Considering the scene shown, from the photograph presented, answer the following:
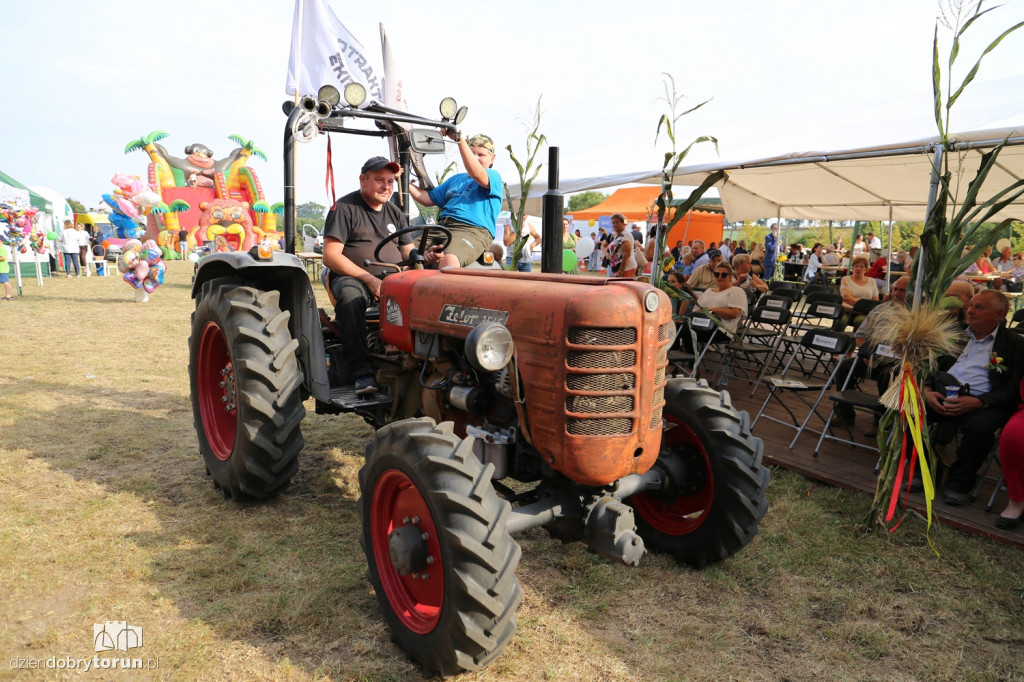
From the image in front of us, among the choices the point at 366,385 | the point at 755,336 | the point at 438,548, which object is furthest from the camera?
the point at 755,336

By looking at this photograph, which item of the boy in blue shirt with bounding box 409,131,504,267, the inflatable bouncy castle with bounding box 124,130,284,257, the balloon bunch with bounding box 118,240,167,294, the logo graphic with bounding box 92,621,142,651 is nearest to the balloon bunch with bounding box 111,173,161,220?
the inflatable bouncy castle with bounding box 124,130,284,257

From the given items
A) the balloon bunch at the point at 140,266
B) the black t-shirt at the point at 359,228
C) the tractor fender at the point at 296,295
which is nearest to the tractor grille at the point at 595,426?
the tractor fender at the point at 296,295

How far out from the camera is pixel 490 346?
7.97 ft

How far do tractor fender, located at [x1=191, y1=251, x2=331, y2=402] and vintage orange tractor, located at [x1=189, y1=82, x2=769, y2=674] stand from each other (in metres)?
0.01

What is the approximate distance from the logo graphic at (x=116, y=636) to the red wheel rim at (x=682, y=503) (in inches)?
91.1

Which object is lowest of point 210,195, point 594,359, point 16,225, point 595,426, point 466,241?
point 595,426

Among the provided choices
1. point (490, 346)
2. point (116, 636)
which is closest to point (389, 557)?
point (490, 346)

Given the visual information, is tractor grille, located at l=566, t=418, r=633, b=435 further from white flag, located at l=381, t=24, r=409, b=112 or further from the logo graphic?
white flag, located at l=381, t=24, r=409, b=112

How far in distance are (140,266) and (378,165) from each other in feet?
39.3

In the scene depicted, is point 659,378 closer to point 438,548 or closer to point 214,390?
point 438,548

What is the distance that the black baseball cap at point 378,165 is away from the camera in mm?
3867

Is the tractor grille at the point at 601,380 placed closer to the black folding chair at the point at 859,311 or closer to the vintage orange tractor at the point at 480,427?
the vintage orange tractor at the point at 480,427

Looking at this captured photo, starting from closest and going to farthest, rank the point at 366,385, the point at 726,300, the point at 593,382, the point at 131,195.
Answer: the point at 593,382 → the point at 366,385 → the point at 726,300 → the point at 131,195

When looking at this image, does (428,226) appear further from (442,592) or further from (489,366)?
(442,592)
